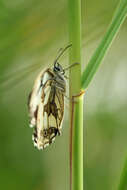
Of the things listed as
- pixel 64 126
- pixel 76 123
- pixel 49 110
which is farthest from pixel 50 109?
pixel 64 126

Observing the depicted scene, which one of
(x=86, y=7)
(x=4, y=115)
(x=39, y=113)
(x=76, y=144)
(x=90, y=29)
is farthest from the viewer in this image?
(x=4, y=115)

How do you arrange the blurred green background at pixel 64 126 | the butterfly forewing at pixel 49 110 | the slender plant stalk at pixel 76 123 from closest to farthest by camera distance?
the slender plant stalk at pixel 76 123, the butterfly forewing at pixel 49 110, the blurred green background at pixel 64 126

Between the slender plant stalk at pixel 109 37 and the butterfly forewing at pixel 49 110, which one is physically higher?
the slender plant stalk at pixel 109 37

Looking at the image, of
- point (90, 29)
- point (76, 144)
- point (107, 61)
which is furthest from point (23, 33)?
point (76, 144)

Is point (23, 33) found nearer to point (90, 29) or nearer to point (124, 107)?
point (90, 29)

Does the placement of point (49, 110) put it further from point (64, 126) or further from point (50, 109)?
point (64, 126)

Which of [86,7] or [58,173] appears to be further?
[58,173]

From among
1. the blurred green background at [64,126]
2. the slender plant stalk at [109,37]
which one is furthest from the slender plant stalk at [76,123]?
the blurred green background at [64,126]

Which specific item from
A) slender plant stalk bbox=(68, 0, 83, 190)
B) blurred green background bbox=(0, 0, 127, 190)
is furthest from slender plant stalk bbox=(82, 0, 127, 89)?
blurred green background bbox=(0, 0, 127, 190)

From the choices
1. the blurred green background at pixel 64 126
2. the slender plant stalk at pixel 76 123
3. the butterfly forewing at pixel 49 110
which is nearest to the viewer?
the slender plant stalk at pixel 76 123

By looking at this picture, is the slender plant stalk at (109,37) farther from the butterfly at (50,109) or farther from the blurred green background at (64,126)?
the blurred green background at (64,126)

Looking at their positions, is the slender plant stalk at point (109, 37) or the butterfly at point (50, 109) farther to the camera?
the butterfly at point (50, 109)
